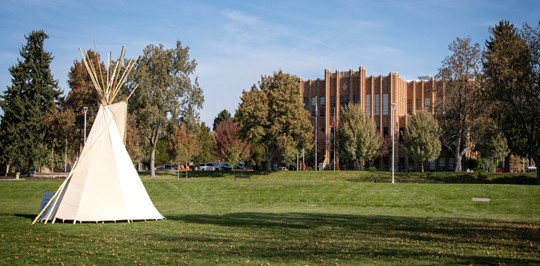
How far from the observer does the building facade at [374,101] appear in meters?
71.5

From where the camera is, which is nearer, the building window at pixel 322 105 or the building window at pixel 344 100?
the building window at pixel 344 100

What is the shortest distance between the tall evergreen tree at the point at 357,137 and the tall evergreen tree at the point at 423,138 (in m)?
4.67

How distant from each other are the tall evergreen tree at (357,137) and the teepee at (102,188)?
44.3m

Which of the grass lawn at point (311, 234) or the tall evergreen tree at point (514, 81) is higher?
the tall evergreen tree at point (514, 81)

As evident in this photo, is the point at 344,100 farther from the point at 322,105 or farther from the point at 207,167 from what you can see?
the point at 207,167

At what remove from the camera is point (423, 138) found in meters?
59.5

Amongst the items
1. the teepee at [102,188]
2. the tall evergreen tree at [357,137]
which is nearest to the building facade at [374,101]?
the tall evergreen tree at [357,137]

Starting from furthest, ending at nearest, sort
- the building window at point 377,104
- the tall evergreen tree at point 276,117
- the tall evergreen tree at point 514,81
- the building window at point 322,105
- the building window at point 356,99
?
the building window at point 322,105 → the building window at point 356,99 → the building window at point 377,104 → the tall evergreen tree at point 276,117 → the tall evergreen tree at point 514,81

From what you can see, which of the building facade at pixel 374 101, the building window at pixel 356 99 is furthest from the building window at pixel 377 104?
the building window at pixel 356 99

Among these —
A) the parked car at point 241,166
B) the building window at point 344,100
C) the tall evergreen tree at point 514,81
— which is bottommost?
the parked car at point 241,166

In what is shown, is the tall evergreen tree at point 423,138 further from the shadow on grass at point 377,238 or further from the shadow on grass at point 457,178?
the shadow on grass at point 377,238

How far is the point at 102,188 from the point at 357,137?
46733 mm

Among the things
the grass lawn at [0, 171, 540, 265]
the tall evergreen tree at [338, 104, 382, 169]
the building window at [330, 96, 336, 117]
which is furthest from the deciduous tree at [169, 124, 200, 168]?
the grass lawn at [0, 171, 540, 265]

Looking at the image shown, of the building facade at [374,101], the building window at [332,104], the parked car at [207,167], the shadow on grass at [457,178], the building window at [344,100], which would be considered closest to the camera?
the shadow on grass at [457,178]
